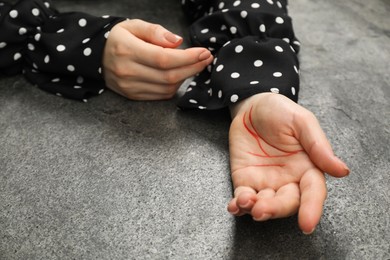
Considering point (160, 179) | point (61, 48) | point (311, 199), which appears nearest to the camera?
point (311, 199)

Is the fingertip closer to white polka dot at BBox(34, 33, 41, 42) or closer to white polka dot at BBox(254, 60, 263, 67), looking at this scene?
white polka dot at BBox(254, 60, 263, 67)

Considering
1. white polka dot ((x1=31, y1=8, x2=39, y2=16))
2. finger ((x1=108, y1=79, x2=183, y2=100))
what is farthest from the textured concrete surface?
white polka dot ((x1=31, y1=8, x2=39, y2=16))

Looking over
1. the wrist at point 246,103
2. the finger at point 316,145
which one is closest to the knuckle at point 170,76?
the wrist at point 246,103

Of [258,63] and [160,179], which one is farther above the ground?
[258,63]

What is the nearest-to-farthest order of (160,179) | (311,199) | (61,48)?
(311,199), (160,179), (61,48)

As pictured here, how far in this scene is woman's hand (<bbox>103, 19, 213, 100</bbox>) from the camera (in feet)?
1.88

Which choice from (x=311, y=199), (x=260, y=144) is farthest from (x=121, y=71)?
(x=311, y=199)

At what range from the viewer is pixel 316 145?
420 millimetres

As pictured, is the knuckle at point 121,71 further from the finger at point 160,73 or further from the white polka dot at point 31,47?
the white polka dot at point 31,47

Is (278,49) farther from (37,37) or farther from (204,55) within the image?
(37,37)

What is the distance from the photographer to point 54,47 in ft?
2.04

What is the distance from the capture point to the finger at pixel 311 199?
0.38 m

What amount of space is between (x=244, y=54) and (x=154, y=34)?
15cm

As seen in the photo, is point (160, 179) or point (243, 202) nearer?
point (243, 202)
